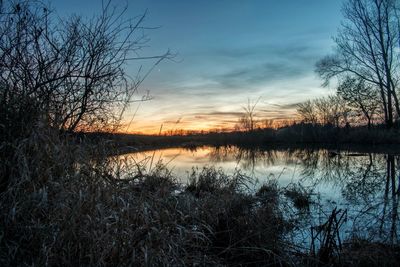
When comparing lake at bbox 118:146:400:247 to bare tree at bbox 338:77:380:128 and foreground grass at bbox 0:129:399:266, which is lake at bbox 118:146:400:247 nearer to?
foreground grass at bbox 0:129:399:266

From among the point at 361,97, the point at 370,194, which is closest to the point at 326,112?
A: the point at 361,97

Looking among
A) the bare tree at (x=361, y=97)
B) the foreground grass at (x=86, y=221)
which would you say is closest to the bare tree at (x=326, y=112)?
the bare tree at (x=361, y=97)

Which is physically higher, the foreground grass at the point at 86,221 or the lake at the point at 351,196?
the foreground grass at the point at 86,221

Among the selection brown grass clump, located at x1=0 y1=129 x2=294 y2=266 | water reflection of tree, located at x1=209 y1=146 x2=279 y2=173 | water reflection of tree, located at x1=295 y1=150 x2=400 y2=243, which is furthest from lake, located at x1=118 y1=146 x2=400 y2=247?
water reflection of tree, located at x1=209 y1=146 x2=279 y2=173

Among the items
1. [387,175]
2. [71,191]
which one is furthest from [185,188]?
[387,175]

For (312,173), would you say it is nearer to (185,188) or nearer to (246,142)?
(185,188)

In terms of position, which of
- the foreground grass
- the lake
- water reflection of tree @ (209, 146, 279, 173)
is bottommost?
the lake

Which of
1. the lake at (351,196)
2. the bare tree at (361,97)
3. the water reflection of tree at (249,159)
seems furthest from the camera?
the bare tree at (361,97)

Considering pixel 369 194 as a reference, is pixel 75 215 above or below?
above

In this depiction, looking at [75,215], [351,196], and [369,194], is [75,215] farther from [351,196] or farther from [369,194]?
[369,194]

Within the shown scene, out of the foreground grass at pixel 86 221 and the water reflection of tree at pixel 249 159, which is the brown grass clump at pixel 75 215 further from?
the water reflection of tree at pixel 249 159

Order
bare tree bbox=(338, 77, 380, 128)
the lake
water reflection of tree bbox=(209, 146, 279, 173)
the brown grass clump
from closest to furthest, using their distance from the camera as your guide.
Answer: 1. the brown grass clump
2. the lake
3. water reflection of tree bbox=(209, 146, 279, 173)
4. bare tree bbox=(338, 77, 380, 128)

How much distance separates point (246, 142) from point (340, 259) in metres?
35.4

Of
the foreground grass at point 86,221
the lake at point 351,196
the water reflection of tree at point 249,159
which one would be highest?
the foreground grass at point 86,221
